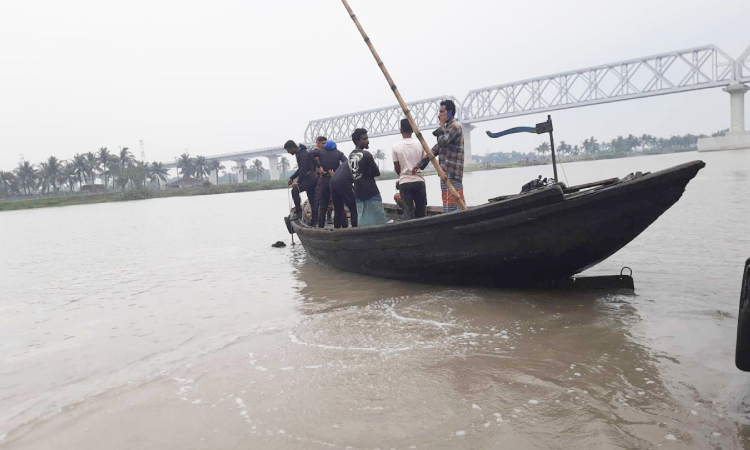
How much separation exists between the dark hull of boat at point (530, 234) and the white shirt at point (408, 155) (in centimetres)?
90

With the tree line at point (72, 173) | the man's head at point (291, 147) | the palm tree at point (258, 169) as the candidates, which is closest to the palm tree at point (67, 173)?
the tree line at point (72, 173)

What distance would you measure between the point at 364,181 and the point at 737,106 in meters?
94.8

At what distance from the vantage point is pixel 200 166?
111250mm

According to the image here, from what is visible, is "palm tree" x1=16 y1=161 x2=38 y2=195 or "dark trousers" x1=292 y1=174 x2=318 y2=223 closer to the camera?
"dark trousers" x1=292 y1=174 x2=318 y2=223

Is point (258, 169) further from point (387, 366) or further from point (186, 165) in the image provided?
point (387, 366)

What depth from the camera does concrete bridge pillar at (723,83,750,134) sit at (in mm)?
78812

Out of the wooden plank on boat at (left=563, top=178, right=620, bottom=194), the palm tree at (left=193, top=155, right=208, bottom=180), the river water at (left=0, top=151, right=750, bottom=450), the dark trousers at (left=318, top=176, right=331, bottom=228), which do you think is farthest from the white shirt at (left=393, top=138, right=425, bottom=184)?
the palm tree at (left=193, top=155, right=208, bottom=180)

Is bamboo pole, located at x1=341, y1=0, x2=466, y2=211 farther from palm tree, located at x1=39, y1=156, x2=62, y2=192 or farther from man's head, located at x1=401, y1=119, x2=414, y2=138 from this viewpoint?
palm tree, located at x1=39, y1=156, x2=62, y2=192

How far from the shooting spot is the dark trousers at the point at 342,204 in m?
7.40

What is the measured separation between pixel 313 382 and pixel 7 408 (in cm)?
219

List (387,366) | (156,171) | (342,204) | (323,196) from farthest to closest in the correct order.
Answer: (156,171) → (323,196) → (342,204) → (387,366)

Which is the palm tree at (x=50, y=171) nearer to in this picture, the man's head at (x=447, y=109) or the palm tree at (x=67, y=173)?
the palm tree at (x=67, y=173)

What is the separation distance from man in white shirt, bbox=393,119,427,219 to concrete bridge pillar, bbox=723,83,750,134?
91.2 meters

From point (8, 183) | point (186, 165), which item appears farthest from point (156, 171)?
point (8, 183)
